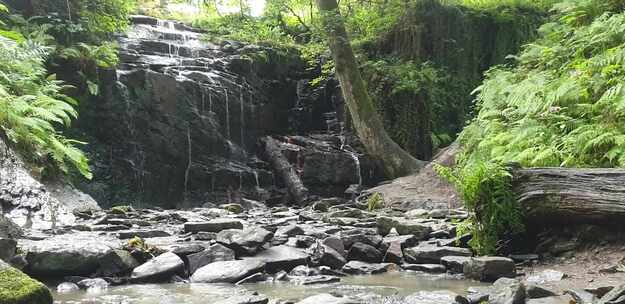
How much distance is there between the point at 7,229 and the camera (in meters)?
3.95

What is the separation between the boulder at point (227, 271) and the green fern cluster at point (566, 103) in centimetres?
259

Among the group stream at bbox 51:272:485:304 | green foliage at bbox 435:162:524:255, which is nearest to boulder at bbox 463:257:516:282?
stream at bbox 51:272:485:304

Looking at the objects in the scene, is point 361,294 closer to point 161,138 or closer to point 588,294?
point 588,294

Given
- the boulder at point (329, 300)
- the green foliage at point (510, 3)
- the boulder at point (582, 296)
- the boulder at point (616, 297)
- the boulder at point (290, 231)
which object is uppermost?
the green foliage at point (510, 3)

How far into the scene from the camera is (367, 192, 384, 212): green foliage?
9469mm

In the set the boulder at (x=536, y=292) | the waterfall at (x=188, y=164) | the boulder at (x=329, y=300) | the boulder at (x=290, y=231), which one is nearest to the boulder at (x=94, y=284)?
the boulder at (x=329, y=300)

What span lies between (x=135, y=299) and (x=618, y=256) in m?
3.62

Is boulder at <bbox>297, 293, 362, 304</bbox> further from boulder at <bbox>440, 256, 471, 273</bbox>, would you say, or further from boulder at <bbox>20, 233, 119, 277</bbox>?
boulder at <bbox>20, 233, 119, 277</bbox>

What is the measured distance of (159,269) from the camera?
13.1ft

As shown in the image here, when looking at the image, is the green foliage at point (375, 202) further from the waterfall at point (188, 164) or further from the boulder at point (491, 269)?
the boulder at point (491, 269)

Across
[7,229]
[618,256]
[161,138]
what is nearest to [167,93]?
[161,138]

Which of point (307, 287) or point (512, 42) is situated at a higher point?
point (512, 42)

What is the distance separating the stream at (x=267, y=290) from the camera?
336 cm

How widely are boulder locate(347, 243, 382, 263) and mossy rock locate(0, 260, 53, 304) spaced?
2745 millimetres
